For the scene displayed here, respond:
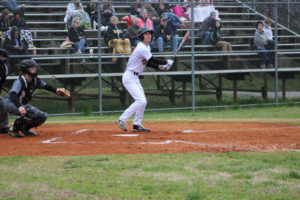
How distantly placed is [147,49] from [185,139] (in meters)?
2.09

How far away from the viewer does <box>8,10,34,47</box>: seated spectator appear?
13609mm

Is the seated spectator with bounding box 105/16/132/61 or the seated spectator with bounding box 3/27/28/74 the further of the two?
the seated spectator with bounding box 105/16/132/61

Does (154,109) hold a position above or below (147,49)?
below

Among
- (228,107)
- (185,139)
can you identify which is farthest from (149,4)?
(185,139)

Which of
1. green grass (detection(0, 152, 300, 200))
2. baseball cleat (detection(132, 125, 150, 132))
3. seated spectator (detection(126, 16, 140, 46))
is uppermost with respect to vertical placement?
seated spectator (detection(126, 16, 140, 46))

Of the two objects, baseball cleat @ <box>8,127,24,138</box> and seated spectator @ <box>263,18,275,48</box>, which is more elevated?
seated spectator @ <box>263,18,275,48</box>

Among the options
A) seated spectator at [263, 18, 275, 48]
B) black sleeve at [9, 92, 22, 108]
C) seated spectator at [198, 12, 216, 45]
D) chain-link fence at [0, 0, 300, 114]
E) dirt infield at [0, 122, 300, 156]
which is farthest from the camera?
seated spectator at [263, 18, 275, 48]

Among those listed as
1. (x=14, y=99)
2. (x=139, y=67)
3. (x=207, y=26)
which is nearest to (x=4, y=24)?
(x=14, y=99)

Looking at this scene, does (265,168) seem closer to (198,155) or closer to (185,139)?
(198,155)

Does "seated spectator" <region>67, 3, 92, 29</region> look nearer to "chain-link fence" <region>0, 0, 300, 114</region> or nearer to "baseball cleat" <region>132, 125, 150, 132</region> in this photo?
"chain-link fence" <region>0, 0, 300, 114</region>

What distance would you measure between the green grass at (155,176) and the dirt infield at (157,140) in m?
0.64

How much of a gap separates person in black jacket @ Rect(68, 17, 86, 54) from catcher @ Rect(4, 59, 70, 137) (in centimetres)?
423

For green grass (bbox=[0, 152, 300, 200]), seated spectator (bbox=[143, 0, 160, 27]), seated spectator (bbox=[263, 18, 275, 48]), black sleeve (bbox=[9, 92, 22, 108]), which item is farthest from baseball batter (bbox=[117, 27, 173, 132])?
seated spectator (bbox=[263, 18, 275, 48])

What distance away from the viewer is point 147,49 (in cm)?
1036
